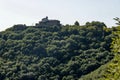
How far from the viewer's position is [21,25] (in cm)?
15288

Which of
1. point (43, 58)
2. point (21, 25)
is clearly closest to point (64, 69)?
point (43, 58)

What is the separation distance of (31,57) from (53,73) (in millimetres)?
13180

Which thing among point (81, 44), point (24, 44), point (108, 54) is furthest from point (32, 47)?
point (108, 54)

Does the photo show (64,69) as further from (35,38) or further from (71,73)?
(35,38)

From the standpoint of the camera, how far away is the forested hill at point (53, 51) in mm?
118250

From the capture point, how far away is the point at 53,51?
131 m

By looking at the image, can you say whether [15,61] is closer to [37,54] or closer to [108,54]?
[37,54]

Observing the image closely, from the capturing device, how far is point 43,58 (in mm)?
128125

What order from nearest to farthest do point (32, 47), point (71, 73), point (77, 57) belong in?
1. point (71, 73)
2. point (77, 57)
3. point (32, 47)

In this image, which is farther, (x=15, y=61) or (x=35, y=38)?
(x=35, y=38)

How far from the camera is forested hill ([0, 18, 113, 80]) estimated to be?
118250 millimetres

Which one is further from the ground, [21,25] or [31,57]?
[21,25]

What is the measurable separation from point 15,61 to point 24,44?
35.9 feet

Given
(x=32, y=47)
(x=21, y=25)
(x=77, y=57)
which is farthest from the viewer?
(x=21, y=25)
